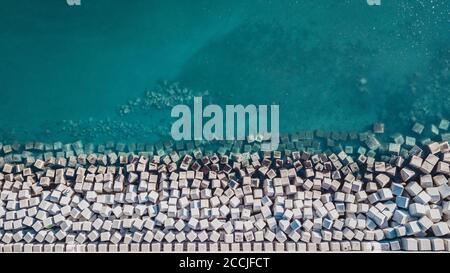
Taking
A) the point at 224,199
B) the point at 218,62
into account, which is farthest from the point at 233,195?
the point at 218,62

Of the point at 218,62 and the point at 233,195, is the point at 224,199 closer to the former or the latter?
the point at 233,195

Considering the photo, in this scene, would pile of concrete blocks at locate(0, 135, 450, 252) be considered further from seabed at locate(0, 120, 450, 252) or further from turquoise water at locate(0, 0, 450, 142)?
turquoise water at locate(0, 0, 450, 142)

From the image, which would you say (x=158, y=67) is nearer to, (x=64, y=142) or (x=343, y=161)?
(x=64, y=142)

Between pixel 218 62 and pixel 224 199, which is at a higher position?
pixel 218 62

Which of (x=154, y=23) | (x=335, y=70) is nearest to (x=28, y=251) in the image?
(x=154, y=23)

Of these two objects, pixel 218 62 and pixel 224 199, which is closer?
pixel 224 199
